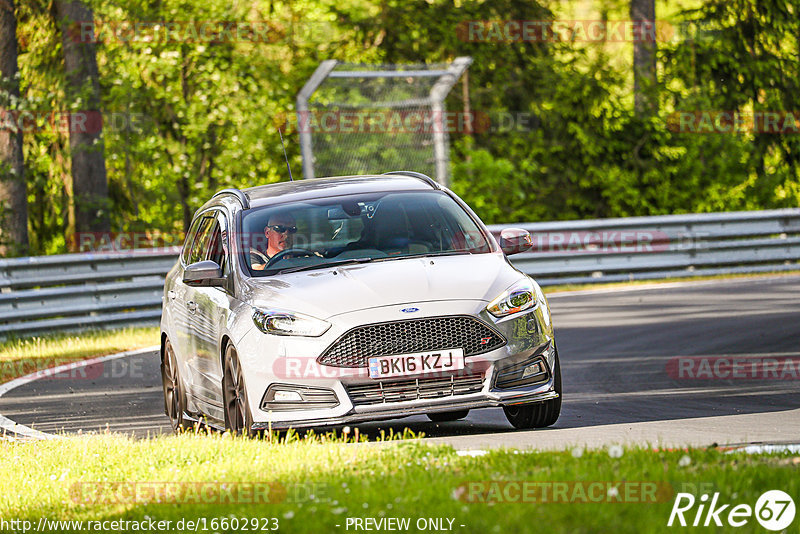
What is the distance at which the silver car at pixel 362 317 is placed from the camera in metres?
8.45

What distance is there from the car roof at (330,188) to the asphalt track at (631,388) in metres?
1.71

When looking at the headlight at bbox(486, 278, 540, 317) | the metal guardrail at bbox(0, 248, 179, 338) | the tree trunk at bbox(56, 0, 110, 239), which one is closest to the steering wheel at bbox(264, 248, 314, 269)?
the headlight at bbox(486, 278, 540, 317)

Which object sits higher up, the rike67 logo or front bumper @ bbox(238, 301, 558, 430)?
the rike67 logo

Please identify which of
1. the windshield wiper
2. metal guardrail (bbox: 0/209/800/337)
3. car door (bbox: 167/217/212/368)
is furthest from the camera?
metal guardrail (bbox: 0/209/800/337)

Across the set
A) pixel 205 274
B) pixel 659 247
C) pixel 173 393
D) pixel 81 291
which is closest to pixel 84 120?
pixel 81 291

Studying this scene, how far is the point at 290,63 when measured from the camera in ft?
101

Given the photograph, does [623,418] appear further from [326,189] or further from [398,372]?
[326,189]

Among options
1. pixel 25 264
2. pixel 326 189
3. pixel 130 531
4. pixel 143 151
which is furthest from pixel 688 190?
pixel 130 531

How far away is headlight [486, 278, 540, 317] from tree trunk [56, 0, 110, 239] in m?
18.8

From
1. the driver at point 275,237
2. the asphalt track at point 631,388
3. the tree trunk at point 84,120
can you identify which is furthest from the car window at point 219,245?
the tree trunk at point 84,120

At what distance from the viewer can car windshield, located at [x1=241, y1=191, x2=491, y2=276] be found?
9456mm

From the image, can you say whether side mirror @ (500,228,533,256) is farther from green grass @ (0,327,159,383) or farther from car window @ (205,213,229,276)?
green grass @ (0,327,159,383)

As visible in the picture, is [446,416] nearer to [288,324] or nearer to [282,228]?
[282,228]

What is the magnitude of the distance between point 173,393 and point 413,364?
3096 millimetres
